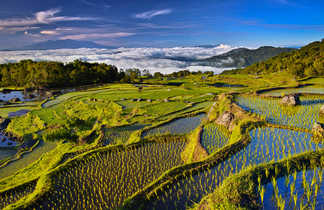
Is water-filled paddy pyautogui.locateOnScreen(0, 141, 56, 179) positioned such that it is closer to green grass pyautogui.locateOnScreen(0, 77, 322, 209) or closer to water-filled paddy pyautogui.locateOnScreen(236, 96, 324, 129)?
green grass pyautogui.locateOnScreen(0, 77, 322, 209)

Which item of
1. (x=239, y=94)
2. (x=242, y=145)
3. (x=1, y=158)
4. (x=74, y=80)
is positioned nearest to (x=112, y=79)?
(x=74, y=80)

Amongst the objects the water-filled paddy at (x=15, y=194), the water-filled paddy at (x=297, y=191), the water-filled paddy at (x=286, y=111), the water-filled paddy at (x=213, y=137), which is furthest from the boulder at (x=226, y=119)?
the water-filled paddy at (x=15, y=194)

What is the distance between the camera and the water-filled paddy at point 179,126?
1334 cm

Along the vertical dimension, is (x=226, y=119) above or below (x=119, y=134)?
above

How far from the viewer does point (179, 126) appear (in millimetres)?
14477

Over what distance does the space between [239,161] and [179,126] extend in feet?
21.4

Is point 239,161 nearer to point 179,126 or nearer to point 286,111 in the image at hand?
point 179,126

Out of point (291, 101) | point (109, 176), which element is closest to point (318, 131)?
point (291, 101)

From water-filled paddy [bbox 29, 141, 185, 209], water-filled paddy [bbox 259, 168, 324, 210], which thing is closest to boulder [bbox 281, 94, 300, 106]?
water-filled paddy [bbox 259, 168, 324, 210]

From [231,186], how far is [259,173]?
1.80m

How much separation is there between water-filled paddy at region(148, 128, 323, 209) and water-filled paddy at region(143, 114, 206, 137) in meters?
4.34

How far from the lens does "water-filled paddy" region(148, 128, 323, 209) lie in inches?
244

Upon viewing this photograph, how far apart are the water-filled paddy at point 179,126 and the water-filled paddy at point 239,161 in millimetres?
4338

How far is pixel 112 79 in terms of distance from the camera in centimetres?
6269
